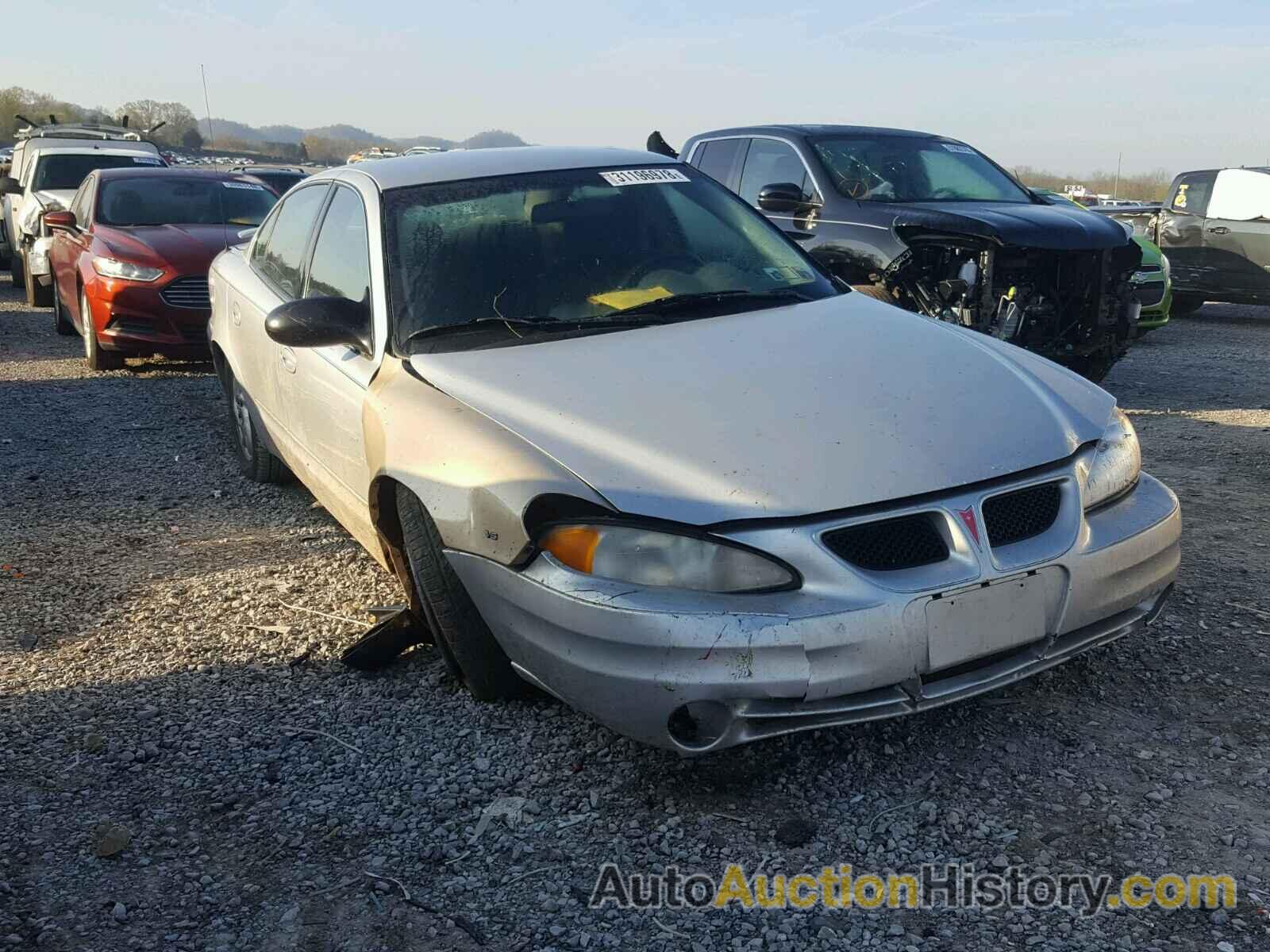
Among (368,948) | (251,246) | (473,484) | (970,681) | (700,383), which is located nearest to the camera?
(368,948)

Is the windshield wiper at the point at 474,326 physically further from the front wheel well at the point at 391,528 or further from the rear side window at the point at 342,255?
the front wheel well at the point at 391,528

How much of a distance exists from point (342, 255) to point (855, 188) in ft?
14.4

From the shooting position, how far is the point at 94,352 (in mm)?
9125

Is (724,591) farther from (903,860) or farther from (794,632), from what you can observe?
(903,860)

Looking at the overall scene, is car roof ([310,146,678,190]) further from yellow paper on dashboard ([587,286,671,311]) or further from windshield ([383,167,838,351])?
yellow paper on dashboard ([587,286,671,311])

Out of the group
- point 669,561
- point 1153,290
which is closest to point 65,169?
point 1153,290

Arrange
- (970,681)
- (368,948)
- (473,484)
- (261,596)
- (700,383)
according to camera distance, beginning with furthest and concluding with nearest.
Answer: (261,596) < (700,383) < (473,484) < (970,681) < (368,948)

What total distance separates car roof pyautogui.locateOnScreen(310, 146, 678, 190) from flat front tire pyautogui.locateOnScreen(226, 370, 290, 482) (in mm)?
1487

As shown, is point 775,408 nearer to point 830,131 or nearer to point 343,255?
point 343,255

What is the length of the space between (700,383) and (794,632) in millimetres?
877

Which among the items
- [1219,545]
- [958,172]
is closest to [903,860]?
[1219,545]

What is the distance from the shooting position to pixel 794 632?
253 cm

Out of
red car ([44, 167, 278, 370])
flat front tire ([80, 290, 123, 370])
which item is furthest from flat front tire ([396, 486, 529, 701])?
flat front tire ([80, 290, 123, 370])

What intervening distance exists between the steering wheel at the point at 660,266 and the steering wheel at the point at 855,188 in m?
3.88
